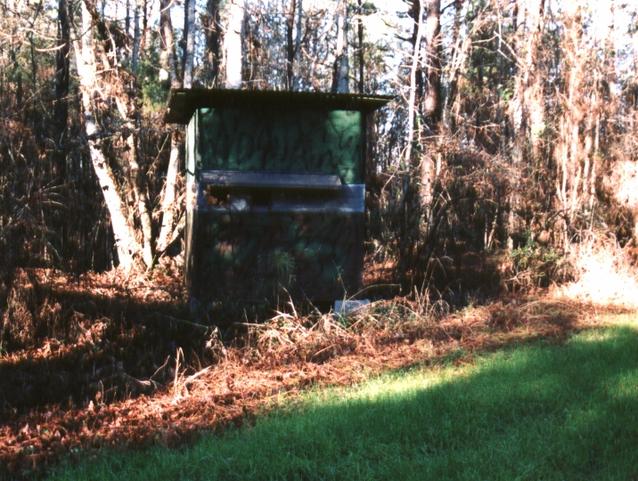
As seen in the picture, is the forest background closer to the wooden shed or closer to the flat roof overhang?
the wooden shed

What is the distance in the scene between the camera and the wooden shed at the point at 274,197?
1080 centimetres

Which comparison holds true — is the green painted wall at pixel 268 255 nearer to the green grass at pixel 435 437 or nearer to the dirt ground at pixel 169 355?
the dirt ground at pixel 169 355

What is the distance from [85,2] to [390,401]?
10.4m

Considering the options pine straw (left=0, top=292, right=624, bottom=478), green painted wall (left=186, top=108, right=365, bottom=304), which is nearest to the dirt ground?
pine straw (left=0, top=292, right=624, bottom=478)

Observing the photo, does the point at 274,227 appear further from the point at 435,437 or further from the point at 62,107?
the point at 62,107

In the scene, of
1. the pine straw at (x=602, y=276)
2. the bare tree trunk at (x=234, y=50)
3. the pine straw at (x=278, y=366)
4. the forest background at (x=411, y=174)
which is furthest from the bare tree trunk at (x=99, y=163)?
the pine straw at (x=602, y=276)

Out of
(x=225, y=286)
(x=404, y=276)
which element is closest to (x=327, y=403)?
(x=225, y=286)

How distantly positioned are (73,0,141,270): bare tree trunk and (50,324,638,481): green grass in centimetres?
873

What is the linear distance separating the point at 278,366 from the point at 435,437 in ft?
10.1

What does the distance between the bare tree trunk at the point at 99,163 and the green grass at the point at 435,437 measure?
8733mm

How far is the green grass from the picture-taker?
4.67 metres

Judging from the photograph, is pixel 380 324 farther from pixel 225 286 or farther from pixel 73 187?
pixel 73 187

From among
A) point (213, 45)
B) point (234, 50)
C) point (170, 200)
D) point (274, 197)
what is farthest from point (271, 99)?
point (213, 45)

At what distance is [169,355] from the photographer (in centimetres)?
830
